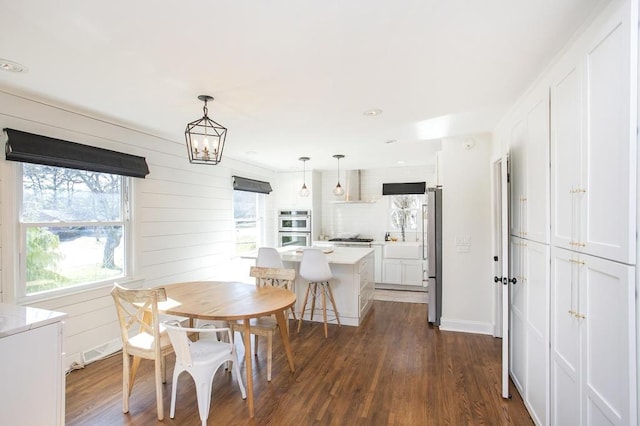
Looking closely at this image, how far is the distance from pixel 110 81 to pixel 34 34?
0.63 m

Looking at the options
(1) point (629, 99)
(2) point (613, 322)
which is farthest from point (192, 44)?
(2) point (613, 322)

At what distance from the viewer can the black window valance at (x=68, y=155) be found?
102 inches

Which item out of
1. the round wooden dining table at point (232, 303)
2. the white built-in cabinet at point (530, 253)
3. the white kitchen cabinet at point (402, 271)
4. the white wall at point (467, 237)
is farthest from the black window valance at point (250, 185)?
the white built-in cabinet at point (530, 253)

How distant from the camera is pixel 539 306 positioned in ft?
7.16

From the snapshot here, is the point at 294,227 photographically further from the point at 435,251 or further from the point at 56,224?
the point at 56,224

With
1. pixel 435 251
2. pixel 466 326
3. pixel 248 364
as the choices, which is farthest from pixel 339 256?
pixel 248 364

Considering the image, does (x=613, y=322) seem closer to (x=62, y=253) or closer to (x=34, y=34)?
(x=34, y=34)

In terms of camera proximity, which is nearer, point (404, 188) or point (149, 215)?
point (149, 215)

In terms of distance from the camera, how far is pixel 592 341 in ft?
4.94

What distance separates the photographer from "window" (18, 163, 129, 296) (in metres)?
2.79

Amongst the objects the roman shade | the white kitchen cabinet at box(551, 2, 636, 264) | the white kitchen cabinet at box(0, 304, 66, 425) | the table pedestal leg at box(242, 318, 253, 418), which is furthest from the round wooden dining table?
the roman shade

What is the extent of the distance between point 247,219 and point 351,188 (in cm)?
239

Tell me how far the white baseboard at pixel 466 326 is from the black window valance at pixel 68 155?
4.14 meters

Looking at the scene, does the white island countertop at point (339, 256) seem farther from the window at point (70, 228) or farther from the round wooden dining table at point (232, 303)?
the window at point (70, 228)
